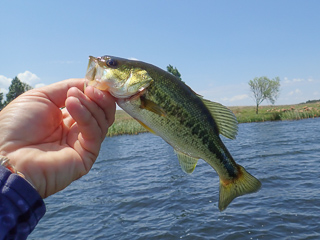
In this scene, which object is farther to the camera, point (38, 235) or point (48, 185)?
point (38, 235)

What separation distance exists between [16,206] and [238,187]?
7.54ft

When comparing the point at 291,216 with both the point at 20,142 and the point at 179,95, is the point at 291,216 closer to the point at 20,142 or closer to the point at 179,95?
the point at 179,95

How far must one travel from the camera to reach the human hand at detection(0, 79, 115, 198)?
8.75 ft

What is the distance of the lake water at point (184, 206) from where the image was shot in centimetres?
891

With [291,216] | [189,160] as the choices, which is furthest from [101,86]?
[291,216]

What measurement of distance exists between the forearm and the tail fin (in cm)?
196

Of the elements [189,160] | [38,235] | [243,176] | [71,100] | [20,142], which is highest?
[71,100]

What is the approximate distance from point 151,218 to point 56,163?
8075 mm

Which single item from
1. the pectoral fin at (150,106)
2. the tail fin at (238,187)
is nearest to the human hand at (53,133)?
the pectoral fin at (150,106)

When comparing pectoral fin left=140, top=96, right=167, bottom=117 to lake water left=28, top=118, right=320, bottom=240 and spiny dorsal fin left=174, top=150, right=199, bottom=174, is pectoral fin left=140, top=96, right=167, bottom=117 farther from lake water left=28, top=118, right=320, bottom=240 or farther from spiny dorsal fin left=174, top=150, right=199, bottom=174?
lake water left=28, top=118, right=320, bottom=240

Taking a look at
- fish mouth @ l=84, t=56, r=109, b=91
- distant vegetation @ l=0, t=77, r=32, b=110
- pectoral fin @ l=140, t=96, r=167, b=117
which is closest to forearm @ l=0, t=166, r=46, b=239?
fish mouth @ l=84, t=56, r=109, b=91

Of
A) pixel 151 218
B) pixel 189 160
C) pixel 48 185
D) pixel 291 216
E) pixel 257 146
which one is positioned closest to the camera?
pixel 48 185

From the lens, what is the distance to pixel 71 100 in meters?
2.60

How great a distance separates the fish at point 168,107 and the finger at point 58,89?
33cm
